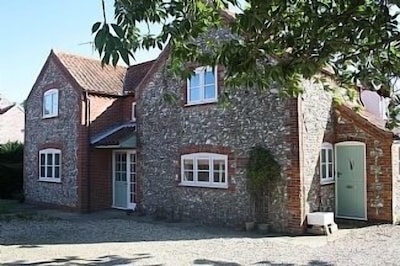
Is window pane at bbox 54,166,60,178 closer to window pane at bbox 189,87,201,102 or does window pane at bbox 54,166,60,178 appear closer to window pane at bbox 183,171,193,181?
window pane at bbox 183,171,193,181

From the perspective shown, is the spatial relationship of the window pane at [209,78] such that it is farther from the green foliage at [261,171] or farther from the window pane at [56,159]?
the window pane at [56,159]

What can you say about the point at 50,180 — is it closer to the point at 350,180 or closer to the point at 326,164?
the point at 326,164

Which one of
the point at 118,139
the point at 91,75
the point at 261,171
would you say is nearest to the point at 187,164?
the point at 261,171

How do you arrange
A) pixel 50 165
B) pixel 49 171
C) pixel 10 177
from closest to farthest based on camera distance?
1. pixel 50 165
2. pixel 49 171
3. pixel 10 177

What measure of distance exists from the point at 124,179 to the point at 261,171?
26.6 ft

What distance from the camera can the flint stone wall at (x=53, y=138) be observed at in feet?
64.5

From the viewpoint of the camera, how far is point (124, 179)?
1962 cm

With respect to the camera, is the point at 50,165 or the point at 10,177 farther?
the point at 10,177

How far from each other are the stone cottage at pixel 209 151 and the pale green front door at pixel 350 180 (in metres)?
0.04

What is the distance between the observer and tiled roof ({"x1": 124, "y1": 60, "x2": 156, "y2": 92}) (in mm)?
21859

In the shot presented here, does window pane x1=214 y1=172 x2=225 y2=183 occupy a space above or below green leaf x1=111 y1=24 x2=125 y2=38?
below

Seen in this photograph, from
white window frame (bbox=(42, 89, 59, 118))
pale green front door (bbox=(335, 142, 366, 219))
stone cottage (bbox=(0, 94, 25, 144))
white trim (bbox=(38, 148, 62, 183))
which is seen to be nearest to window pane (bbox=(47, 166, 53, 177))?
white trim (bbox=(38, 148, 62, 183))

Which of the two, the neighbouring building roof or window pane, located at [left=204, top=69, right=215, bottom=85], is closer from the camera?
window pane, located at [left=204, top=69, right=215, bottom=85]

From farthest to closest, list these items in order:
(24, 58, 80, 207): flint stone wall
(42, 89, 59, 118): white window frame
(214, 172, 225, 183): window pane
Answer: (42, 89, 59, 118): white window frame, (24, 58, 80, 207): flint stone wall, (214, 172, 225, 183): window pane
